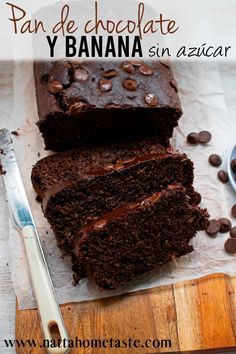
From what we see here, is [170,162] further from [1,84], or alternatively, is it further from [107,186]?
[1,84]

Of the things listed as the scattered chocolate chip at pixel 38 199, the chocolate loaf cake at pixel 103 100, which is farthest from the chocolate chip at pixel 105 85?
the scattered chocolate chip at pixel 38 199

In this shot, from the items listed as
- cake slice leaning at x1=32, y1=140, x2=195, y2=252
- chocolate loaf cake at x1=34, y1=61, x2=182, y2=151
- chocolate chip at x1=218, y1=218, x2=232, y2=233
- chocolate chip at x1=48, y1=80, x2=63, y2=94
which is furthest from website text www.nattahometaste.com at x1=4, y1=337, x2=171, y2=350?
chocolate chip at x1=48, y1=80, x2=63, y2=94

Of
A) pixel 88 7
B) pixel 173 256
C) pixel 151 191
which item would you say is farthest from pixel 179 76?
pixel 173 256

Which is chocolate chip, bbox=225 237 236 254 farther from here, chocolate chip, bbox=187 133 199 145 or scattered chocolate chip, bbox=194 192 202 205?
chocolate chip, bbox=187 133 199 145

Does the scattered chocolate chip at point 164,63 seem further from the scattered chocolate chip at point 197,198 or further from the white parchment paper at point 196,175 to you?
the scattered chocolate chip at point 197,198

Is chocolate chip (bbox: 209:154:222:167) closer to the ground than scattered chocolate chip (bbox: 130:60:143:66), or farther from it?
closer to the ground
